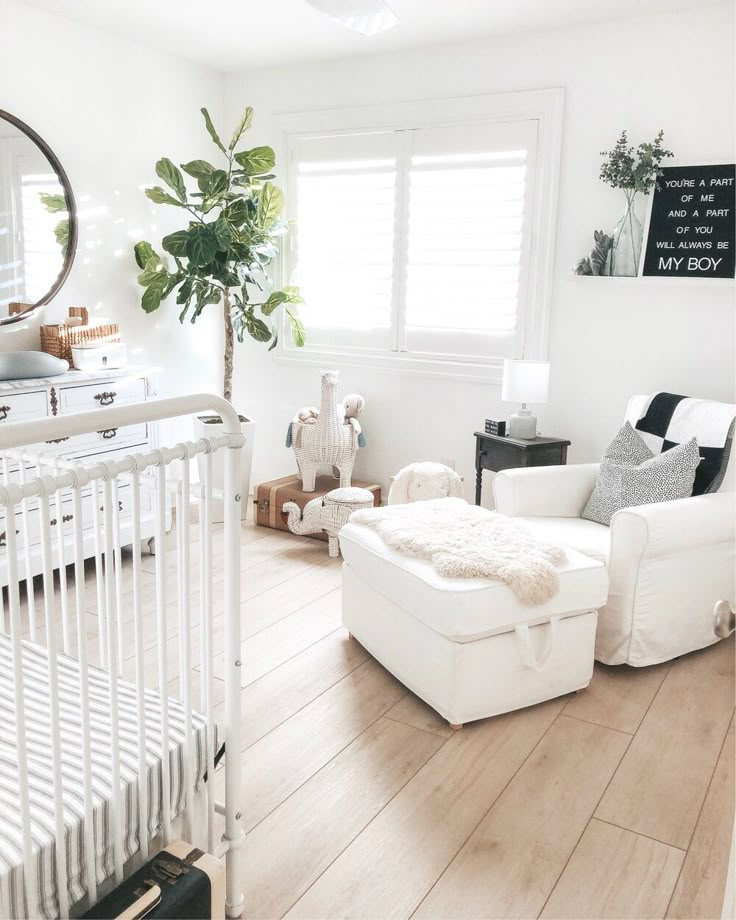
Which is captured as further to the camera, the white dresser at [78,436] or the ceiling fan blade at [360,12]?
the white dresser at [78,436]

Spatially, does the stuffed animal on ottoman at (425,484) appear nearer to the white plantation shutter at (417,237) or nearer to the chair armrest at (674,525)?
the white plantation shutter at (417,237)

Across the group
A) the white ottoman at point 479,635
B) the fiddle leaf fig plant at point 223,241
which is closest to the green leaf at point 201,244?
the fiddle leaf fig plant at point 223,241

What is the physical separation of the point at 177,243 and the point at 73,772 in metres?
3.06

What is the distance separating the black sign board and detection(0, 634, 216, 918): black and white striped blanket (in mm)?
2841

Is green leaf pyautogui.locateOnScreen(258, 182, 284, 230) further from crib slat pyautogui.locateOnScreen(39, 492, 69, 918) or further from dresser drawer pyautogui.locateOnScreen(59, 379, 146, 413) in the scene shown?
crib slat pyautogui.locateOnScreen(39, 492, 69, 918)

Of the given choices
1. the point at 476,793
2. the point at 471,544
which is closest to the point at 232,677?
the point at 476,793

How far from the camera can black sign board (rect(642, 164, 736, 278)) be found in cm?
332

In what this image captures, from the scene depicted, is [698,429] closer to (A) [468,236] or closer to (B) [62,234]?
(A) [468,236]

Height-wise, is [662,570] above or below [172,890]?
above

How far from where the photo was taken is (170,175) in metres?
3.94

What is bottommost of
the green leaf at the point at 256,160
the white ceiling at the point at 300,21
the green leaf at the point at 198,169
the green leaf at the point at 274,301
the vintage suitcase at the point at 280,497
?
the vintage suitcase at the point at 280,497

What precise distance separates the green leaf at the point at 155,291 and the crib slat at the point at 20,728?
307 cm

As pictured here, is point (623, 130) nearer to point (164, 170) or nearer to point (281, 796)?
point (164, 170)

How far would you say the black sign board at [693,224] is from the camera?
131 inches
